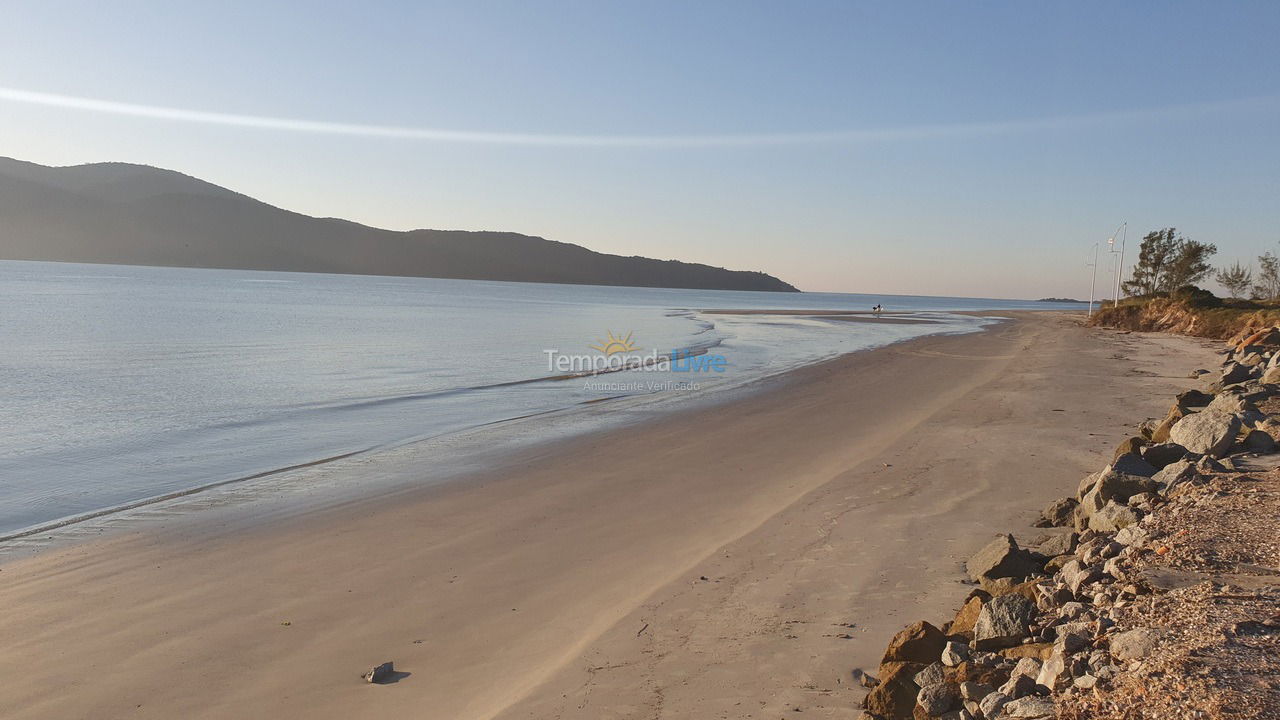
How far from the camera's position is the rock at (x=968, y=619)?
4.04 meters

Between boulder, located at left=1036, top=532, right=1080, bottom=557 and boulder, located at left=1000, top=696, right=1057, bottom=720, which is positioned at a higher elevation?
boulder, located at left=1000, top=696, right=1057, bottom=720

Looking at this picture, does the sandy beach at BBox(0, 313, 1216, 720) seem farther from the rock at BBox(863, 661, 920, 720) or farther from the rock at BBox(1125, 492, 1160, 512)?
the rock at BBox(1125, 492, 1160, 512)

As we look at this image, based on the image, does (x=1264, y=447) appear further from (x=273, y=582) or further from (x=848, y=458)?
(x=273, y=582)

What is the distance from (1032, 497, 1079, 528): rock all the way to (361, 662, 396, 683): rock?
5595mm

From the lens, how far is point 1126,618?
129 inches

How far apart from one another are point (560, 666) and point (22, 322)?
4658 centimetres

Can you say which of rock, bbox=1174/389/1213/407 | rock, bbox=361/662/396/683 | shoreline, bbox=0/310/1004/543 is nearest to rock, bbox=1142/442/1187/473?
rock, bbox=1174/389/1213/407

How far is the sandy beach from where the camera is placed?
4.24m

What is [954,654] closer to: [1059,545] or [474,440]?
[1059,545]

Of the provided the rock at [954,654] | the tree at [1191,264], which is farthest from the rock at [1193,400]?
the tree at [1191,264]

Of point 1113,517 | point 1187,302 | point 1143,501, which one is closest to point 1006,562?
point 1113,517

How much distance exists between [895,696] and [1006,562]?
1.94m

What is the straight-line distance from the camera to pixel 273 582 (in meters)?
6.11

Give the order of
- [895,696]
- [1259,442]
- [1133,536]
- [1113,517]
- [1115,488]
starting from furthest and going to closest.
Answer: [1259,442], [1115,488], [1113,517], [1133,536], [895,696]
